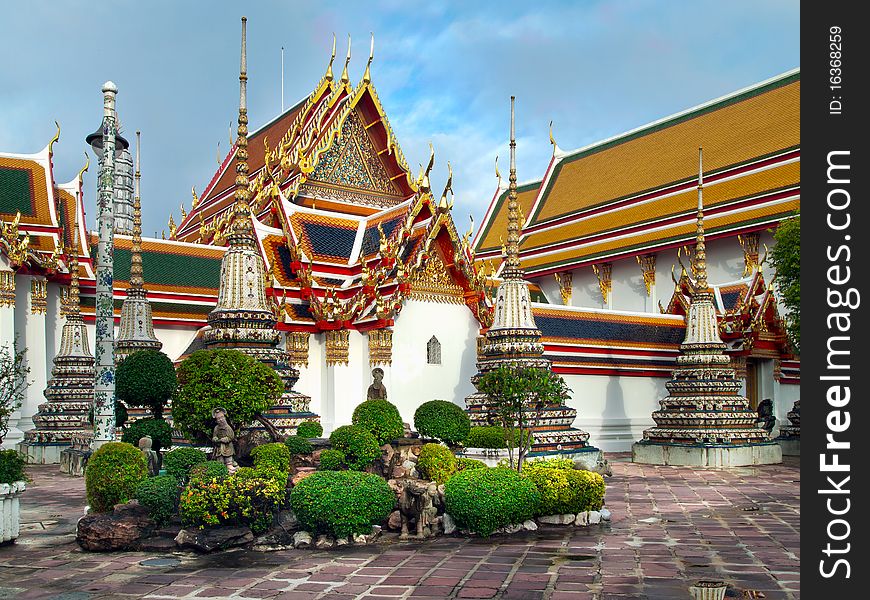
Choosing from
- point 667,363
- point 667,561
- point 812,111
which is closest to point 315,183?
point 667,363

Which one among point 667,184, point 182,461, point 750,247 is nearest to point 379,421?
point 182,461

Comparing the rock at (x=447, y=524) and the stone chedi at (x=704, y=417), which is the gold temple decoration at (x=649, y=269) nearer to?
the stone chedi at (x=704, y=417)

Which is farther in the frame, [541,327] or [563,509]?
[541,327]

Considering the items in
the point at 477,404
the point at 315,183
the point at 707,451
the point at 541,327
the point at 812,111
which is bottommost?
the point at 707,451

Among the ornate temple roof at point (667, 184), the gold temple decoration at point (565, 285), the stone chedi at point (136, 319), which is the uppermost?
the ornate temple roof at point (667, 184)

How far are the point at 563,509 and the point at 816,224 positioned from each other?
515cm

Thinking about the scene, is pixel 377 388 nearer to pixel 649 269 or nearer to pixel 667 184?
pixel 649 269

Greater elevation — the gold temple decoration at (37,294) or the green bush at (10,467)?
the gold temple decoration at (37,294)

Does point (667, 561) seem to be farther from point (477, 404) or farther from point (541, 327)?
point (541, 327)

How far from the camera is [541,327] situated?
20297 mm

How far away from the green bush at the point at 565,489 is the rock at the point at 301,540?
2465mm

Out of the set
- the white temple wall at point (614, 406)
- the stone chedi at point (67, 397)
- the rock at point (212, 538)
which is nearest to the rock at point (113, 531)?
the rock at point (212, 538)

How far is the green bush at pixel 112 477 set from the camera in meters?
8.93

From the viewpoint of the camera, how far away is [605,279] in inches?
1240
